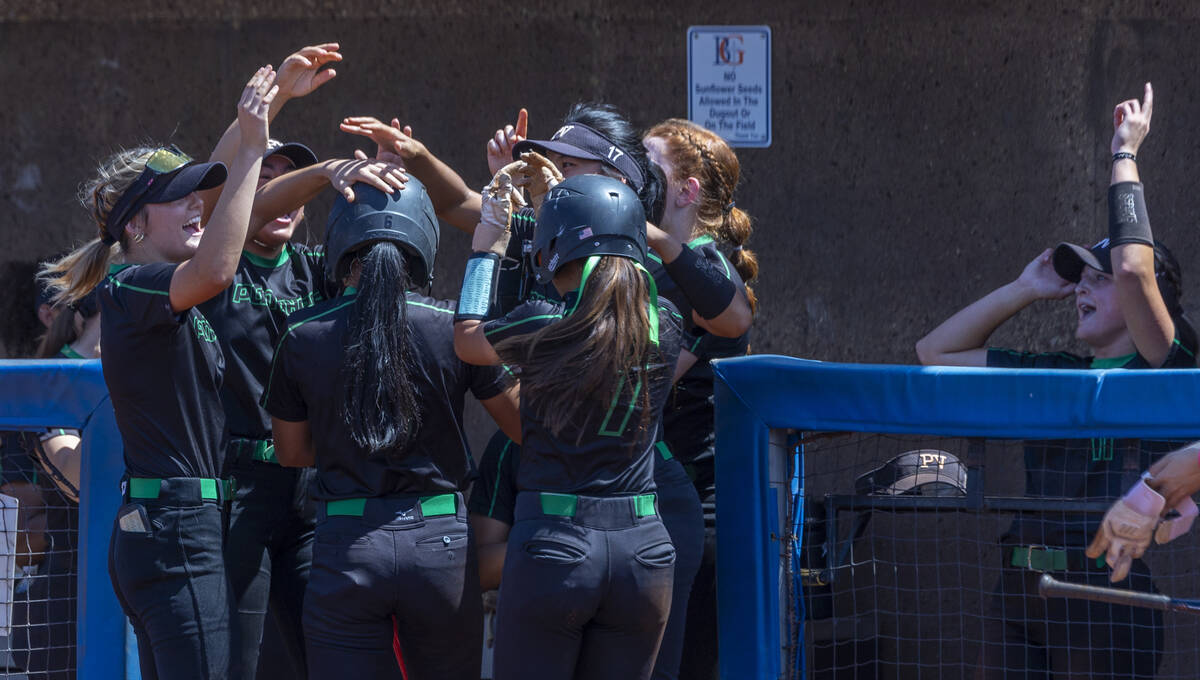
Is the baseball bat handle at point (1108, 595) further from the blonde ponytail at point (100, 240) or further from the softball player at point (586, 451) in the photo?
the blonde ponytail at point (100, 240)

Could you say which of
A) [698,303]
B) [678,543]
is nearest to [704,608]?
[678,543]

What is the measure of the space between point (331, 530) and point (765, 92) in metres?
2.95

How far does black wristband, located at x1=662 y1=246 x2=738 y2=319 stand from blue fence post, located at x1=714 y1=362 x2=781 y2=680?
177 millimetres

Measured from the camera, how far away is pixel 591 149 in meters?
3.47

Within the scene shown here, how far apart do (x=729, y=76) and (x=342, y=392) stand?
2.78 metres

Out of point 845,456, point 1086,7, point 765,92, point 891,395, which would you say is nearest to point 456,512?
point 891,395

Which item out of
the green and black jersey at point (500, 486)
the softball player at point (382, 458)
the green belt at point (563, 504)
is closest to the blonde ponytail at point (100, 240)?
the softball player at point (382, 458)

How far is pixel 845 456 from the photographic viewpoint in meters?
4.89

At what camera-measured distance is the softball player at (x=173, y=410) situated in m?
2.95

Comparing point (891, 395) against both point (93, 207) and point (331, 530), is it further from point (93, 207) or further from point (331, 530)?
point (93, 207)

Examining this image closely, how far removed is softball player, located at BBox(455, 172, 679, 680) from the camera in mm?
2711

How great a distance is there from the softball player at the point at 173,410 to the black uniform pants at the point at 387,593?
12.1 inches

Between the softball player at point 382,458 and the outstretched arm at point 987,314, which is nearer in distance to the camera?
the softball player at point 382,458

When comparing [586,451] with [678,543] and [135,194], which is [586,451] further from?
[135,194]
